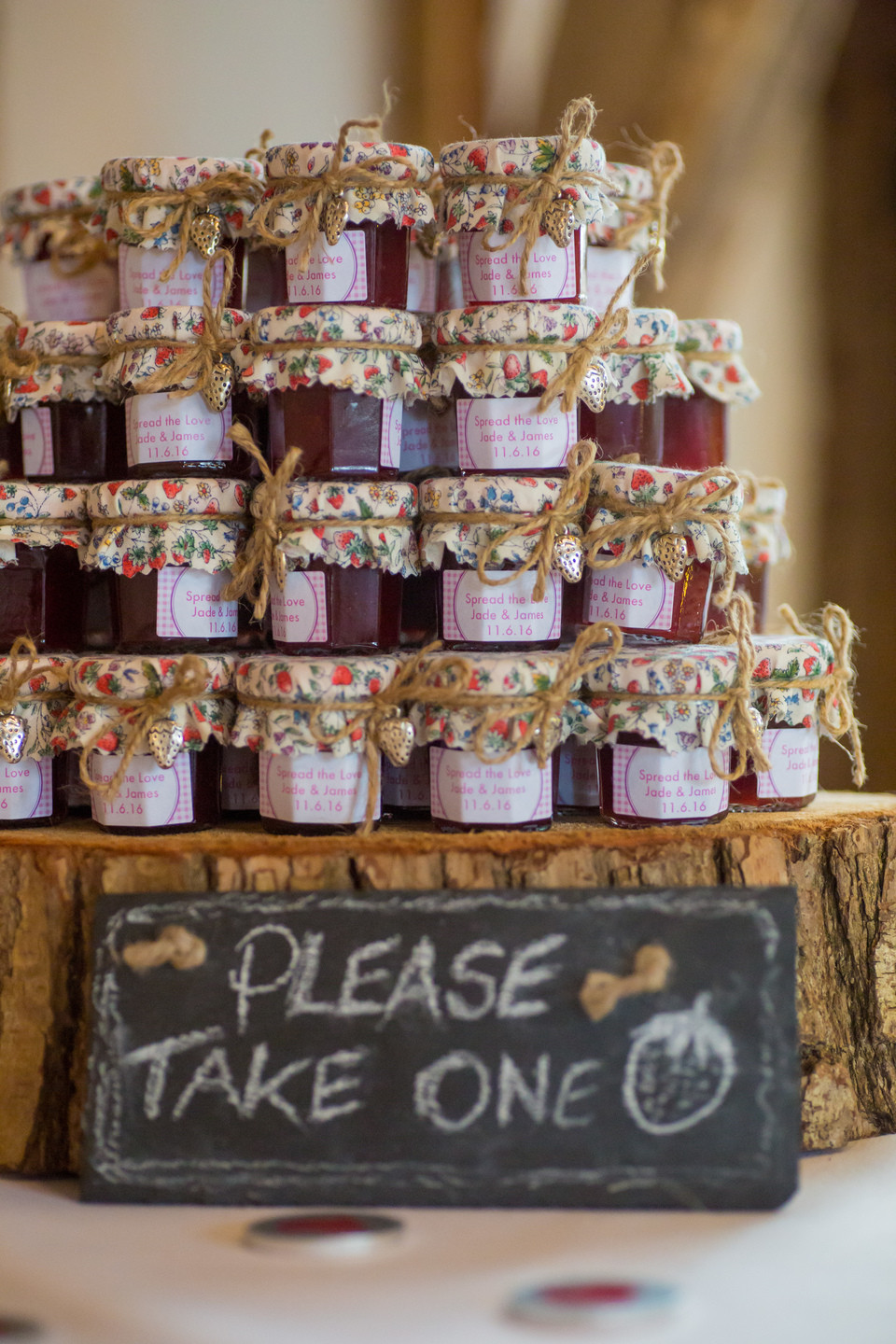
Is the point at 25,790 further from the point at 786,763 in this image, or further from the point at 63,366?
the point at 786,763

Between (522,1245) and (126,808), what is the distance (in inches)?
25.9

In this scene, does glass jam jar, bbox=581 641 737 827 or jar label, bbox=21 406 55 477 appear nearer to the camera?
glass jam jar, bbox=581 641 737 827

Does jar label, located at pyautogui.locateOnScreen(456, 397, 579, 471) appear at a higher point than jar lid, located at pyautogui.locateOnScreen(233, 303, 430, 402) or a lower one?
lower

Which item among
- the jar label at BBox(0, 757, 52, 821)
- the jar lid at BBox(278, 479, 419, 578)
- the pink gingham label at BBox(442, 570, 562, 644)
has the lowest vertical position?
the jar label at BBox(0, 757, 52, 821)

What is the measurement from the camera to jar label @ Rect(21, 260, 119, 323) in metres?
1.71

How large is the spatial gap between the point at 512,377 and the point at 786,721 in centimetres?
53

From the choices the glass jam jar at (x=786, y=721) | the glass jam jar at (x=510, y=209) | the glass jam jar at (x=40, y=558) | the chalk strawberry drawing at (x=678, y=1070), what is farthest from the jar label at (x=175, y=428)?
the chalk strawberry drawing at (x=678, y=1070)

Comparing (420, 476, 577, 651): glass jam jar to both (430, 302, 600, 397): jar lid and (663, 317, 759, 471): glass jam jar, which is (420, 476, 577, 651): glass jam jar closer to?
(430, 302, 600, 397): jar lid

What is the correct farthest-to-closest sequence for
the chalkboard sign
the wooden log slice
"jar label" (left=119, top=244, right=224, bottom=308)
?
"jar label" (left=119, top=244, right=224, bottom=308) → the wooden log slice → the chalkboard sign

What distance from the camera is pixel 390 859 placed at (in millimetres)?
1324

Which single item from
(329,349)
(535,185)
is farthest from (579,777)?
(535,185)

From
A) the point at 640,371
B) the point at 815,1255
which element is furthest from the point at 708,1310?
the point at 640,371

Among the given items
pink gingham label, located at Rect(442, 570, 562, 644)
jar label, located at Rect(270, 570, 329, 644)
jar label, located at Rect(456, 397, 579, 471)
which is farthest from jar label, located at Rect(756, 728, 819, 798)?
jar label, located at Rect(270, 570, 329, 644)

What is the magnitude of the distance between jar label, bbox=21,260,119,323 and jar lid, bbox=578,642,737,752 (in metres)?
0.90
